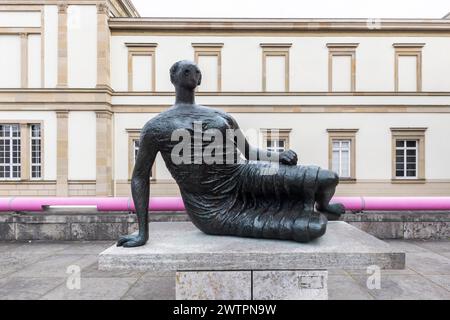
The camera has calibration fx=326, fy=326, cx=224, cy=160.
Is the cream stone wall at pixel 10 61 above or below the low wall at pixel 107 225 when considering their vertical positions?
above

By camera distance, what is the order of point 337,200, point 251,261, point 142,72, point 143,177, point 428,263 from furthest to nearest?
1. point 142,72
2. point 337,200
3. point 428,263
4. point 143,177
5. point 251,261

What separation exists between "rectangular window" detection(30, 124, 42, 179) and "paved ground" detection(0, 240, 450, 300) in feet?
49.2

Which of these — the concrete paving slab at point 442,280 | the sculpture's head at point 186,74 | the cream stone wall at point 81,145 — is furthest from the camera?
the cream stone wall at point 81,145

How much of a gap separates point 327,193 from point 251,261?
2.77 ft

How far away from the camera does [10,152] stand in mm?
18609

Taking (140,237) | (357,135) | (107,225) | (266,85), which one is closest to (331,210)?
(140,237)

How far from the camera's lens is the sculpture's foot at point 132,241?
8.27ft

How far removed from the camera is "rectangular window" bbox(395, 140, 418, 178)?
19641 millimetres

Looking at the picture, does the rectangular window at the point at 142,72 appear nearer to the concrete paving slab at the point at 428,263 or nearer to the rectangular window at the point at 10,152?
the rectangular window at the point at 10,152

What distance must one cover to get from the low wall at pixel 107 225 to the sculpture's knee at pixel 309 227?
3.76 meters

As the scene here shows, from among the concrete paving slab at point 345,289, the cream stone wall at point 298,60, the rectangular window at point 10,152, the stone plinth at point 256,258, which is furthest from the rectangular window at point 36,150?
the stone plinth at point 256,258

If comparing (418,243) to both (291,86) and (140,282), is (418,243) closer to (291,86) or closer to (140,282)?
(140,282)

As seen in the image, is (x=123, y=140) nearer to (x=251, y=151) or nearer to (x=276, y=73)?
(x=276, y=73)

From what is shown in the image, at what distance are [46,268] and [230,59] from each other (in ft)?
55.8
